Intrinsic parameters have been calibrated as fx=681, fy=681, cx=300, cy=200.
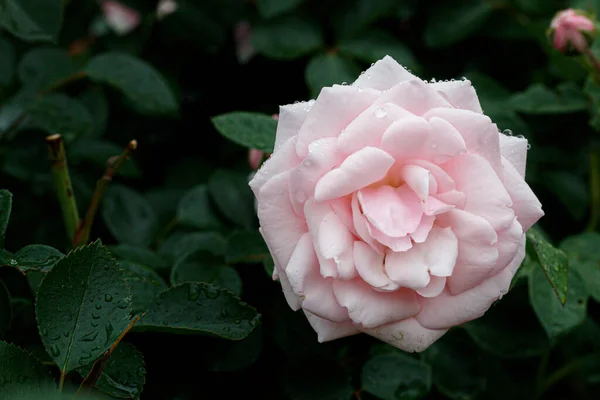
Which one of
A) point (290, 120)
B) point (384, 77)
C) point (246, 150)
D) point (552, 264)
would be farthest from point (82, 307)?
point (246, 150)

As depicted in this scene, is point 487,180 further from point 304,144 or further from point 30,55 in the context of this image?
point 30,55

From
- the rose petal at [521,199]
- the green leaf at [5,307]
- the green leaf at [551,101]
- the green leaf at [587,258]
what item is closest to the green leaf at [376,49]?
the green leaf at [551,101]

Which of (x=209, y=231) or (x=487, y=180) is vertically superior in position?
(x=487, y=180)

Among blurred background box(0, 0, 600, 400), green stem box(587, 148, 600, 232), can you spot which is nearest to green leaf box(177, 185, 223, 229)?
blurred background box(0, 0, 600, 400)

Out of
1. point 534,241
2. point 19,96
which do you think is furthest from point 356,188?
point 19,96

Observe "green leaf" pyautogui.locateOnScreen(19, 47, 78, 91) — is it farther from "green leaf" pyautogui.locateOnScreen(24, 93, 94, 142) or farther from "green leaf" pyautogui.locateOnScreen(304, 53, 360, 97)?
"green leaf" pyautogui.locateOnScreen(304, 53, 360, 97)

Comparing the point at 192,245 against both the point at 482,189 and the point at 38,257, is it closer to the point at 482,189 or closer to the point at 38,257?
the point at 38,257
